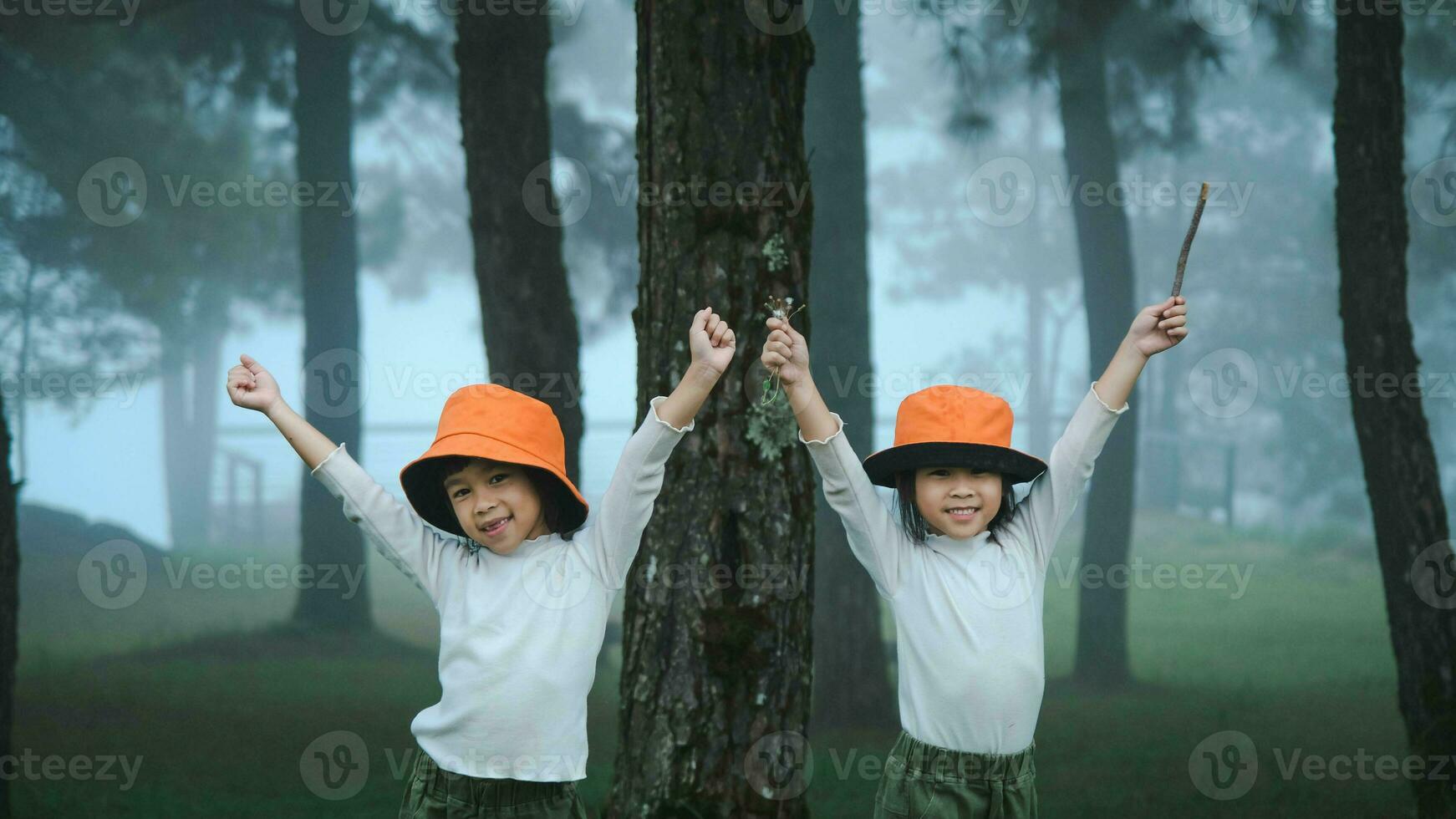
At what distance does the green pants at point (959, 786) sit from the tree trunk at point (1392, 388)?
9.48ft

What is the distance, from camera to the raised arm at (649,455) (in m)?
2.25

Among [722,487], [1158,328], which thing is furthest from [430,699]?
[1158,328]

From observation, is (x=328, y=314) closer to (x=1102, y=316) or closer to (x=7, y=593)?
(x=7, y=593)

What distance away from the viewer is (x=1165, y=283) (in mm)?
12906

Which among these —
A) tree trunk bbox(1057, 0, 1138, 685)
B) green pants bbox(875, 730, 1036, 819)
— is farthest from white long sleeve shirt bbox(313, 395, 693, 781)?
tree trunk bbox(1057, 0, 1138, 685)

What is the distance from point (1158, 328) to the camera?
2.45 m

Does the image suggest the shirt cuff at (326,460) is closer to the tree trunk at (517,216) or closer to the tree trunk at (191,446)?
the tree trunk at (517,216)

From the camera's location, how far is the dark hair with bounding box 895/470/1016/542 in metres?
2.56

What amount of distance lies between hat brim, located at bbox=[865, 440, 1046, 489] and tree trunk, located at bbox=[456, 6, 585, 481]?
3415 mm

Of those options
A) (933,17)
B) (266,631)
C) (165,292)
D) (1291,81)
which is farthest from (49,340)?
(1291,81)

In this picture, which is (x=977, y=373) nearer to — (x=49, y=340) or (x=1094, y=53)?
(x=1094, y=53)

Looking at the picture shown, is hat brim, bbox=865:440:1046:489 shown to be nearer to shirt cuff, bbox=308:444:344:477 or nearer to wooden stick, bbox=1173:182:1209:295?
wooden stick, bbox=1173:182:1209:295

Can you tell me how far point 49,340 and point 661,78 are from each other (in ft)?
29.5

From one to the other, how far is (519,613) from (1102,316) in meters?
7.13
